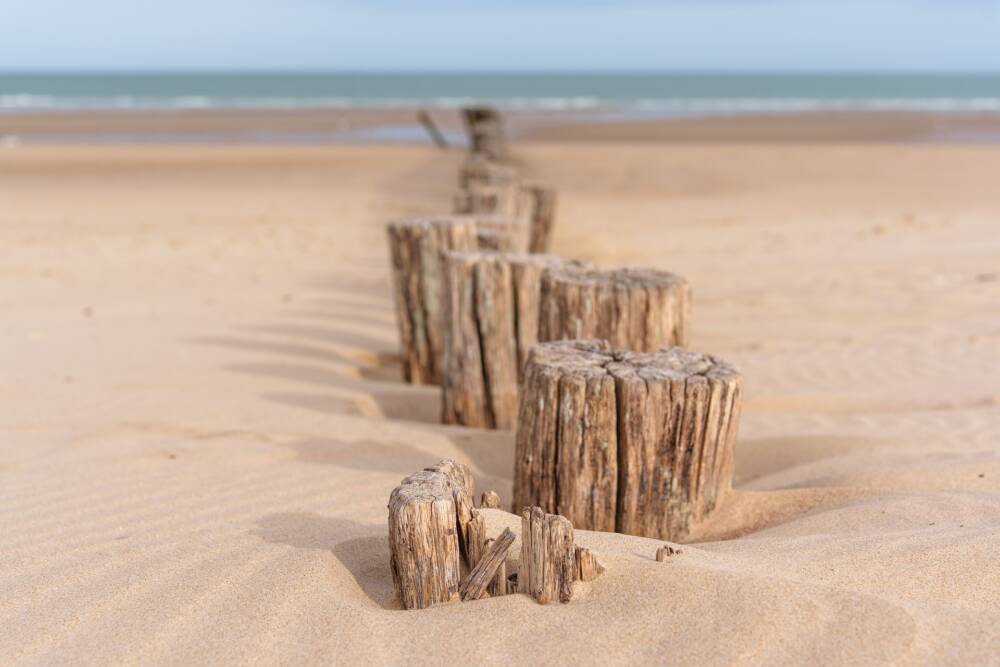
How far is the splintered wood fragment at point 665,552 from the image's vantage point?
8.68 ft

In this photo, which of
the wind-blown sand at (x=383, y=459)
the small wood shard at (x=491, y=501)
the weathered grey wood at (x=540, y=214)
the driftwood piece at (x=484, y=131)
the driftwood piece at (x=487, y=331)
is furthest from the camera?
the driftwood piece at (x=484, y=131)

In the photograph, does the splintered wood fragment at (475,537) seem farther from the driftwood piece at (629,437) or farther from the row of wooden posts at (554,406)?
the driftwood piece at (629,437)

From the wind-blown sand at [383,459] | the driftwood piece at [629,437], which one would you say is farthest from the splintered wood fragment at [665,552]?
the driftwood piece at [629,437]

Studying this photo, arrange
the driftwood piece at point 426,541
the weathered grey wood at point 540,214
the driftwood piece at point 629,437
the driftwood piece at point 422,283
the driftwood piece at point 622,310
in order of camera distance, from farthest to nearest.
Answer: the weathered grey wood at point 540,214
the driftwood piece at point 422,283
the driftwood piece at point 622,310
the driftwood piece at point 629,437
the driftwood piece at point 426,541

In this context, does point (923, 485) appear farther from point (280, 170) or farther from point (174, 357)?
point (280, 170)

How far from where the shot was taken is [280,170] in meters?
18.6

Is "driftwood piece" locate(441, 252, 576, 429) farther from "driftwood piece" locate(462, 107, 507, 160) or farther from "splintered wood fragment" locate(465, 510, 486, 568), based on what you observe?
"driftwood piece" locate(462, 107, 507, 160)

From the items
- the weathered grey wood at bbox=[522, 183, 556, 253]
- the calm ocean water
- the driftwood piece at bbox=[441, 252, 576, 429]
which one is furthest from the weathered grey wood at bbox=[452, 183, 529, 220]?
the calm ocean water

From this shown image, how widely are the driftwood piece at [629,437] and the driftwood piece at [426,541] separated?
65 centimetres

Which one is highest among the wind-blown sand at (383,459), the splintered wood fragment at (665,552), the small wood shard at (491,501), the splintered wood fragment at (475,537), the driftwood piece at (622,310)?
the driftwood piece at (622,310)

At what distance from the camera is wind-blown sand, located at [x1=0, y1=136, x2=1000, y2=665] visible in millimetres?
2361

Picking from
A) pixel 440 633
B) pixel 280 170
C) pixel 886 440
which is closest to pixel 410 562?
pixel 440 633

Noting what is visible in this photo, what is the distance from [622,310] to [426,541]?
1706 mm

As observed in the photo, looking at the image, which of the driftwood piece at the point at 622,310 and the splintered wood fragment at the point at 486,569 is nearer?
the splintered wood fragment at the point at 486,569
